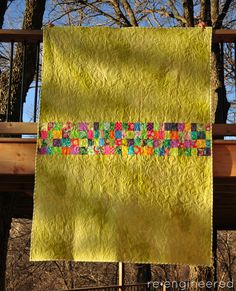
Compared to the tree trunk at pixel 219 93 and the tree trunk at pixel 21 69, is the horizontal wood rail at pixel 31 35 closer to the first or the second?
the tree trunk at pixel 21 69

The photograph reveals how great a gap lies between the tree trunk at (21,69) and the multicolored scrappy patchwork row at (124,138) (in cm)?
219

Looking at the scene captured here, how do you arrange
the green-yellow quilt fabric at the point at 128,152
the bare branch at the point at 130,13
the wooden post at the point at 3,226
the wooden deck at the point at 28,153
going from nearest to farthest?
the green-yellow quilt fabric at the point at 128,152
the wooden deck at the point at 28,153
the wooden post at the point at 3,226
the bare branch at the point at 130,13

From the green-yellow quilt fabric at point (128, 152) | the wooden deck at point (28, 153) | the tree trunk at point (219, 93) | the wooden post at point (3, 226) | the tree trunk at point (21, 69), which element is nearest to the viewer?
the green-yellow quilt fabric at point (128, 152)

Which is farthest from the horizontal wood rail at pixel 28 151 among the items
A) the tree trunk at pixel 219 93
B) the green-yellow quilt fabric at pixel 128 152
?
the tree trunk at pixel 219 93

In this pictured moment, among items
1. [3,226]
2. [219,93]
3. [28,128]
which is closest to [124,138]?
[28,128]

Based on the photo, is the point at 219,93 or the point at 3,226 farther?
the point at 219,93

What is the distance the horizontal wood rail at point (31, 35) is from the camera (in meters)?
4.26

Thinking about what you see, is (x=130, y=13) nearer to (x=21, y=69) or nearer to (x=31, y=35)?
(x=21, y=69)

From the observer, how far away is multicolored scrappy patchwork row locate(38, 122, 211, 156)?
162 inches

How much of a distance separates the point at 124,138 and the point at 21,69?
3169mm

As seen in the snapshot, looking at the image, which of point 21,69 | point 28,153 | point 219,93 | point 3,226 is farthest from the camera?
point 219,93

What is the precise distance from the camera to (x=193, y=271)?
955 centimetres

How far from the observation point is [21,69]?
683cm

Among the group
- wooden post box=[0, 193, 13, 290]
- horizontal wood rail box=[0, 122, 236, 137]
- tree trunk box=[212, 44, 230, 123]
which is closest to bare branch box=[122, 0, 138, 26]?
tree trunk box=[212, 44, 230, 123]
